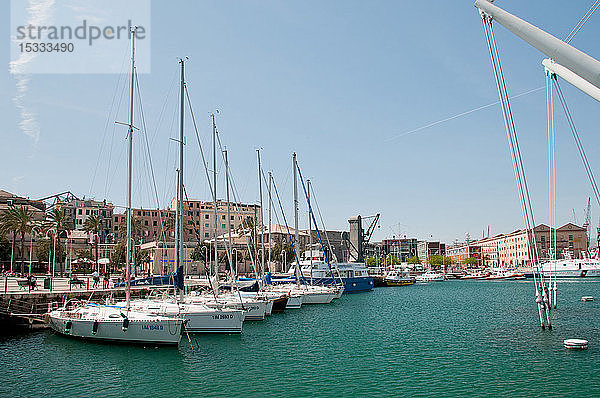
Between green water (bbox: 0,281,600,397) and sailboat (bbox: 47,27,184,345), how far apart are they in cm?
74

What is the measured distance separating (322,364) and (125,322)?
1272 cm

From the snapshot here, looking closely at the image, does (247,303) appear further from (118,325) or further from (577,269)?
(577,269)

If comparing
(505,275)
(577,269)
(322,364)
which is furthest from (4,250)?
(577,269)

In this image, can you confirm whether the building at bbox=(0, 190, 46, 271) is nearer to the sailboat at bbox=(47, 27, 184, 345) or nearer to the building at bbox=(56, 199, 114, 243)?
the building at bbox=(56, 199, 114, 243)

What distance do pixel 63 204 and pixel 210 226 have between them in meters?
47.4

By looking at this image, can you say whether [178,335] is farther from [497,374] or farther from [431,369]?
[497,374]

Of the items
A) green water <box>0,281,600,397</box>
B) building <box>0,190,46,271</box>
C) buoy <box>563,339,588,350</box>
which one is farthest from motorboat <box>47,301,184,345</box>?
building <box>0,190,46,271</box>

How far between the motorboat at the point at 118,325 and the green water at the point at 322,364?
702mm

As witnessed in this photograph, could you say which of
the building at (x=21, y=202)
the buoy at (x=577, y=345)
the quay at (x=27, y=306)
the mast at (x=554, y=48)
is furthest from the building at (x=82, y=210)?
the mast at (x=554, y=48)

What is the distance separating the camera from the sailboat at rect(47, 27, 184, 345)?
30.5 meters

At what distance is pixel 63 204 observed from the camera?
157750 mm

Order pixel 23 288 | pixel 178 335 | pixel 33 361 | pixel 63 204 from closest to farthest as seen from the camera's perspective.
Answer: pixel 33 361 < pixel 178 335 < pixel 23 288 < pixel 63 204

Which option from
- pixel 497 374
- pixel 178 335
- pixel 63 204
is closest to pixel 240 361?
pixel 178 335

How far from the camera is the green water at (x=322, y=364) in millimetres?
23188
